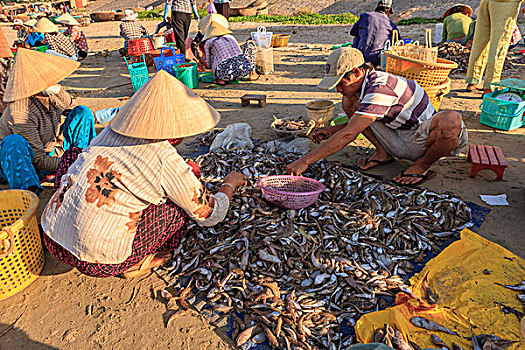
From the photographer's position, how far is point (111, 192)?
90.2 inches

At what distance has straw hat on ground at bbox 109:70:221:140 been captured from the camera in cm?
225

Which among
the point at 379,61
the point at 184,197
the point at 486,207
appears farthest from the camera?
the point at 379,61

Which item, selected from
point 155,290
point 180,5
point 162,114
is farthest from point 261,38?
point 155,290

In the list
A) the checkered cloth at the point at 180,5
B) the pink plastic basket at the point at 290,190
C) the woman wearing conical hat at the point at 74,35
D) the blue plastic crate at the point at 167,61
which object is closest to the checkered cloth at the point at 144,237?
the pink plastic basket at the point at 290,190

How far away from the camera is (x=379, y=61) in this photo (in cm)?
675

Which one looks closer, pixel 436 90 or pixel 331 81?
pixel 331 81

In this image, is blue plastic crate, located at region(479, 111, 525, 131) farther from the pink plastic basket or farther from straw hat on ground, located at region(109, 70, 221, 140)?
straw hat on ground, located at region(109, 70, 221, 140)

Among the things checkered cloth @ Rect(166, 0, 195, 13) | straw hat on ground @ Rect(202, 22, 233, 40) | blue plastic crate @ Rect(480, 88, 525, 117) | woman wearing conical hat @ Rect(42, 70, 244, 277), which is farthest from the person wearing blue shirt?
woman wearing conical hat @ Rect(42, 70, 244, 277)

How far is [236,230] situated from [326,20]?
55.3ft

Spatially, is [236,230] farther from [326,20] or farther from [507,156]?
[326,20]

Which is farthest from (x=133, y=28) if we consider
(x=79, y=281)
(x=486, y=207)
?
(x=486, y=207)

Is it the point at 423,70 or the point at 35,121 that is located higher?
the point at 423,70

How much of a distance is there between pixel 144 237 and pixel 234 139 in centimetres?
241

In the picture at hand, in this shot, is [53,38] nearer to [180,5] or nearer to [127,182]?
[180,5]
